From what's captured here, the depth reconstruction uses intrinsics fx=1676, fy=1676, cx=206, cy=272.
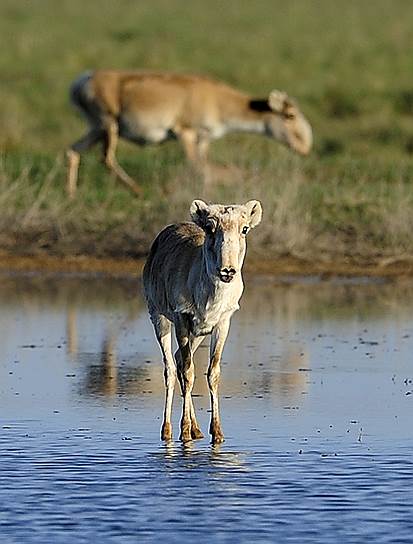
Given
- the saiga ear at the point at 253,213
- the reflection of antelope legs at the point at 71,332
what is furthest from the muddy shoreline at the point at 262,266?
the saiga ear at the point at 253,213

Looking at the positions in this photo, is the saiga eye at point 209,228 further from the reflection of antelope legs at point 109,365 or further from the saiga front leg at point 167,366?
the reflection of antelope legs at point 109,365

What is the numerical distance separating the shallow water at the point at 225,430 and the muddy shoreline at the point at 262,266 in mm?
2234

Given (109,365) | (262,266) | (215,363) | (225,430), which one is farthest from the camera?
(262,266)

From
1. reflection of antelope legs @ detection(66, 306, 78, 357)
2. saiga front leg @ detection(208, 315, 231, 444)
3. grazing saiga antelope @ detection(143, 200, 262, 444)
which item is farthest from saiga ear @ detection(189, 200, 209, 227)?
reflection of antelope legs @ detection(66, 306, 78, 357)

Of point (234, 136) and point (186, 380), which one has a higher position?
point (234, 136)

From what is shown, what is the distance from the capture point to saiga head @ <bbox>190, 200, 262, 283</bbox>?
10.0 m

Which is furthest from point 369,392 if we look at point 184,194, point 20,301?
point 184,194

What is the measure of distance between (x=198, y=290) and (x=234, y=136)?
20.9 m

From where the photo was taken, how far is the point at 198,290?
1057 centimetres

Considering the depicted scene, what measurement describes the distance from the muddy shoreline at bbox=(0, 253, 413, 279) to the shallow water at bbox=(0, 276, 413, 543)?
223cm

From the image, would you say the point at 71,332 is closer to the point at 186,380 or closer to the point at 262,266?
the point at 186,380

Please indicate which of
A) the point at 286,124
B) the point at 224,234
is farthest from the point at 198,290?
the point at 286,124

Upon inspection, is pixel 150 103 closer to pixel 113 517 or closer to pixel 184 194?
pixel 184 194

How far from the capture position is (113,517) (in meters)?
8.66
